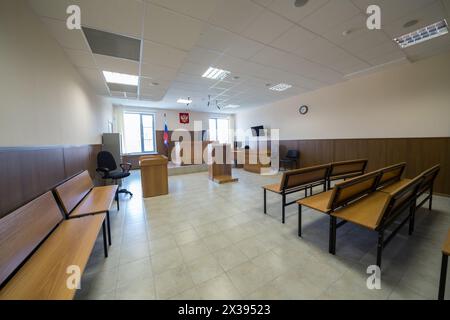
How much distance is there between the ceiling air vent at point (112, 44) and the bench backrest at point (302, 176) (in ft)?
10.1

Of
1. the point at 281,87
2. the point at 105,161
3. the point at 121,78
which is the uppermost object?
the point at 281,87

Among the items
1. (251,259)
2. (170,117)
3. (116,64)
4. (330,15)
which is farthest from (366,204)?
(170,117)

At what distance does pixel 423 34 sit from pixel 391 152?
8.66ft

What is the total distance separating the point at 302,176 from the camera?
281cm

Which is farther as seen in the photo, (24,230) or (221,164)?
(221,164)

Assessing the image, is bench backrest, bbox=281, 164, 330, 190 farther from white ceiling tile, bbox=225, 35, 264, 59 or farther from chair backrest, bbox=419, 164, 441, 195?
white ceiling tile, bbox=225, 35, 264, 59

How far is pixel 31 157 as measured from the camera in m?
1.65

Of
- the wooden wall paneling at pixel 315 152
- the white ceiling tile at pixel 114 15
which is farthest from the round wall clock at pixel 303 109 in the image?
Answer: the white ceiling tile at pixel 114 15

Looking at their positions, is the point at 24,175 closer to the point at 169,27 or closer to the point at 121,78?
the point at 169,27

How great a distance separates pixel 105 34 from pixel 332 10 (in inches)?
124

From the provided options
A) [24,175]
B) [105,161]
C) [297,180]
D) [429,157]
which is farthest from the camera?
[105,161]
